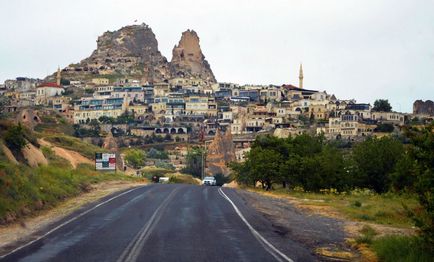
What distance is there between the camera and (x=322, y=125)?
193500 millimetres

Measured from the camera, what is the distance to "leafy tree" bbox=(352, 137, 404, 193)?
54.6 meters

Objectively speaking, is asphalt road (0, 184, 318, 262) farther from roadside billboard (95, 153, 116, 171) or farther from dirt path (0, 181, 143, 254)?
roadside billboard (95, 153, 116, 171)

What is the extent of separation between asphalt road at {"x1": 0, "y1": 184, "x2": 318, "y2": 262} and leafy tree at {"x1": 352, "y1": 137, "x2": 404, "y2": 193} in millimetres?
26817

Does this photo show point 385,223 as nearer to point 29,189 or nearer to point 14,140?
point 29,189

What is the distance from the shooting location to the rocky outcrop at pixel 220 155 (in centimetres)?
14112

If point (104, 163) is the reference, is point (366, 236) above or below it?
below

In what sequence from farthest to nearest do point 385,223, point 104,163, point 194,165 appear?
point 194,165
point 104,163
point 385,223

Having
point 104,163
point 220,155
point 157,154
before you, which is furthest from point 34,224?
point 157,154

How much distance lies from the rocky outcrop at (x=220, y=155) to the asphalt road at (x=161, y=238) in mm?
108679

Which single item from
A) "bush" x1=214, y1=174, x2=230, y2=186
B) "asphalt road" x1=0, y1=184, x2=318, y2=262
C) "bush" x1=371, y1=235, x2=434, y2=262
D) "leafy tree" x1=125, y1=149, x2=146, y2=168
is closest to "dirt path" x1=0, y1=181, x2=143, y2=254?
"asphalt road" x1=0, y1=184, x2=318, y2=262

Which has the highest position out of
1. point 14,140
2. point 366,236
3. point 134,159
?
point 14,140

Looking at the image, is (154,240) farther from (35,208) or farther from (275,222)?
(35,208)

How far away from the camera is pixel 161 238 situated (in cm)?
1967

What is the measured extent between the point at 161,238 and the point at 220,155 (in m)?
125
